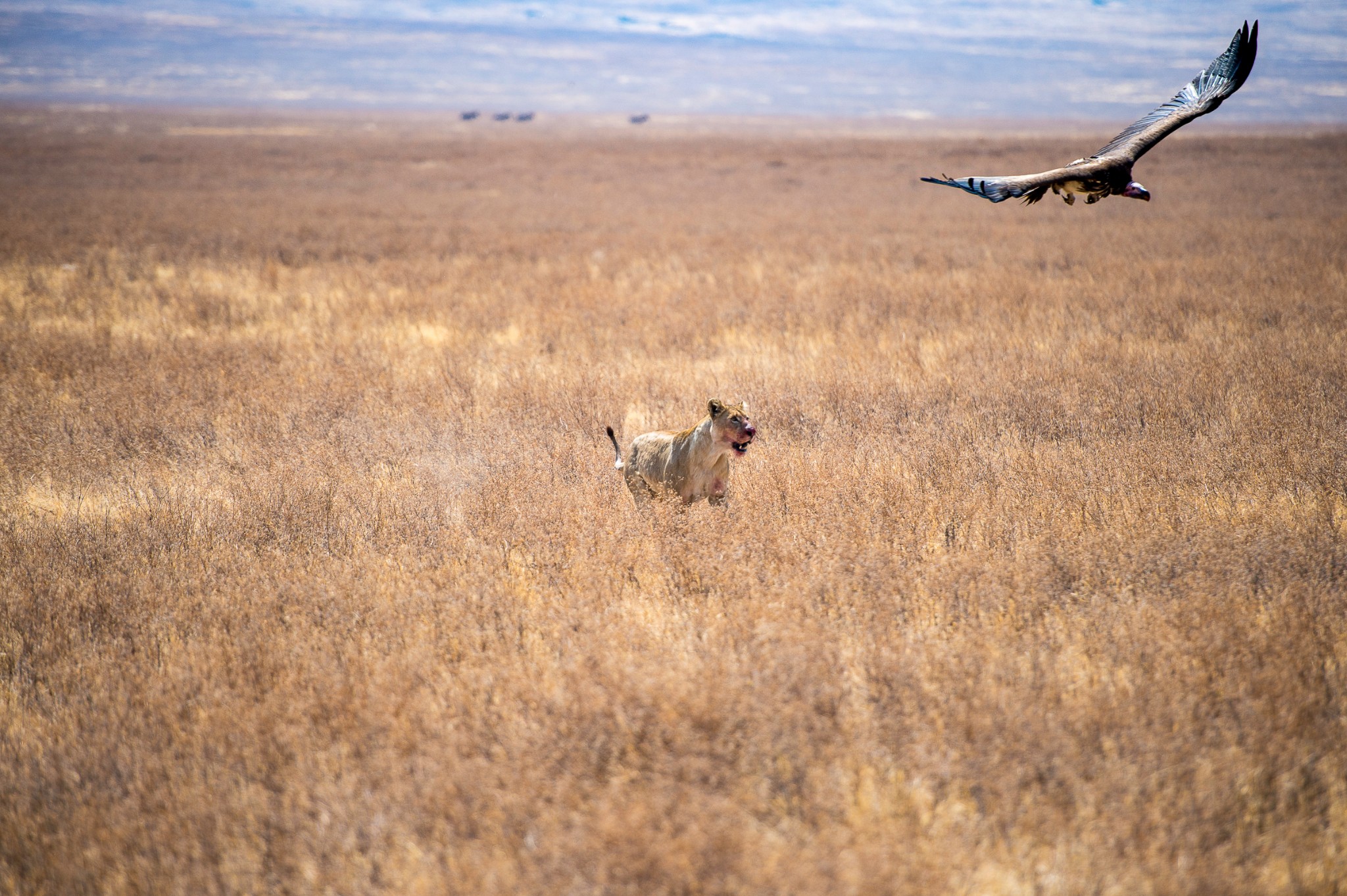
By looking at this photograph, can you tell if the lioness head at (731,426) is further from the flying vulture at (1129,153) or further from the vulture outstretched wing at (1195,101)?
the vulture outstretched wing at (1195,101)

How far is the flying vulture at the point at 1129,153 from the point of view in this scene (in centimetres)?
467

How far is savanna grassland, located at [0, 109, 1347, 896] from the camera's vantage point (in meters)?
2.96

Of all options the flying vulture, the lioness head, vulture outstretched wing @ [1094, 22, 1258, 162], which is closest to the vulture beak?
the flying vulture

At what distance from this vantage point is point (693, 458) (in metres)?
5.64

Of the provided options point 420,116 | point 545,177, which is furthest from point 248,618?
point 420,116

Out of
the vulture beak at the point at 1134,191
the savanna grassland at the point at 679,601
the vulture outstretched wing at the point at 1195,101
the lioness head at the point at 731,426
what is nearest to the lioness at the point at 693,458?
the lioness head at the point at 731,426

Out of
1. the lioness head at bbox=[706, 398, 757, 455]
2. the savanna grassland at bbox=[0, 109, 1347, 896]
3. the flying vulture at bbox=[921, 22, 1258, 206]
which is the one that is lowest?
the savanna grassland at bbox=[0, 109, 1347, 896]

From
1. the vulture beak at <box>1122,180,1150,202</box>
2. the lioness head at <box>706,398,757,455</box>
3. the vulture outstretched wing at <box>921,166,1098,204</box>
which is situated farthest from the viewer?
the lioness head at <box>706,398,757,455</box>

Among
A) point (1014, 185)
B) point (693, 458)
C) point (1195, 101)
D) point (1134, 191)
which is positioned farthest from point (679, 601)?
point (1195, 101)

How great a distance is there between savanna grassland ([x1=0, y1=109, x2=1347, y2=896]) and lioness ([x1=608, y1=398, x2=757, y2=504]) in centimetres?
29

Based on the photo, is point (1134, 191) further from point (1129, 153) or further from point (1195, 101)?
point (1195, 101)

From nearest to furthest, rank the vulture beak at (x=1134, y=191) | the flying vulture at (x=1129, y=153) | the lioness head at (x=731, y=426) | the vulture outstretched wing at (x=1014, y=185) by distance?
the vulture outstretched wing at (x=1014, y=185) → the flying vulture at (x=1129, y=153) → the vulture beak at (x=1134, y=191) → the lioness head at (x=731, y=426)

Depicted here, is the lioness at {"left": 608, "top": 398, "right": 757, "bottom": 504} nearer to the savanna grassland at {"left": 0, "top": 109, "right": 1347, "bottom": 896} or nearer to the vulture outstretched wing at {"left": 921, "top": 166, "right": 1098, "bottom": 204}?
the savanna grassland at {"left": 0, "top": 109, "right": 1347, "bottom": 896}

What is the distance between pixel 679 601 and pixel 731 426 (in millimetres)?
1351
